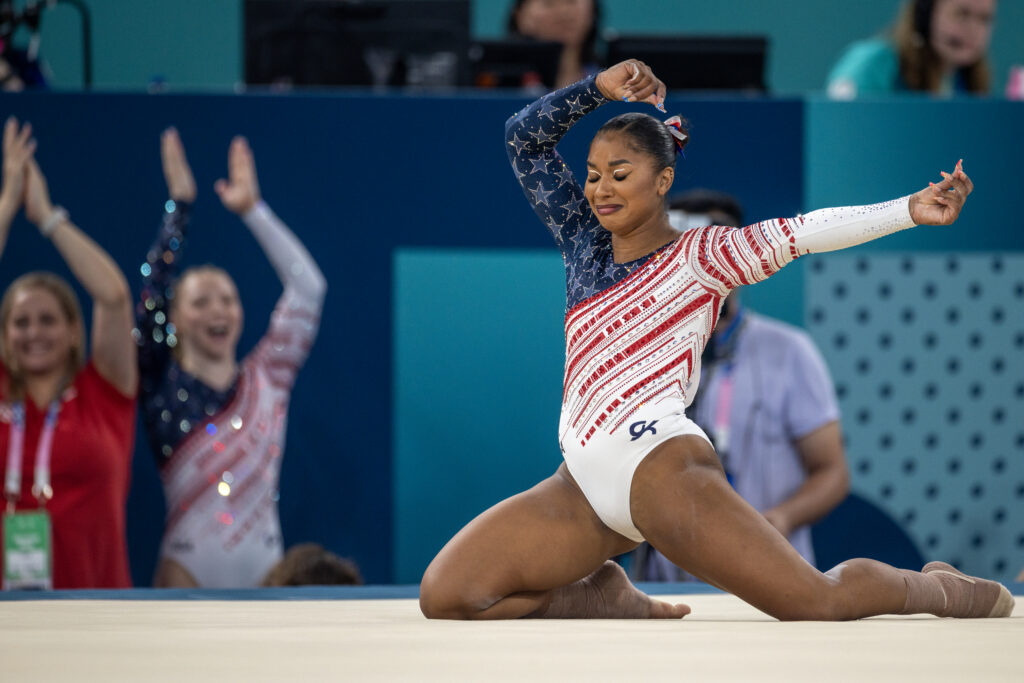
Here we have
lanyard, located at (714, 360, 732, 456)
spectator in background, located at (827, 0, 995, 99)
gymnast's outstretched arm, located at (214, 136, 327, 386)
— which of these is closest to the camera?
lanyard, located at (714, 360, 732, 456)

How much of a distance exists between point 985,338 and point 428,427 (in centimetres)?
195

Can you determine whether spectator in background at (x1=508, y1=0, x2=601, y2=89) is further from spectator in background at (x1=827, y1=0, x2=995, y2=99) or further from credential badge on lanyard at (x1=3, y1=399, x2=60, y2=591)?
credential badge on lanyard at (x1=3, y1=399, x2=60, y2=591)

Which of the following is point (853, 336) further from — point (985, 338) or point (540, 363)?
point (540, 363)

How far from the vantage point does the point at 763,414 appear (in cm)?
384

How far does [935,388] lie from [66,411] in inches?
112

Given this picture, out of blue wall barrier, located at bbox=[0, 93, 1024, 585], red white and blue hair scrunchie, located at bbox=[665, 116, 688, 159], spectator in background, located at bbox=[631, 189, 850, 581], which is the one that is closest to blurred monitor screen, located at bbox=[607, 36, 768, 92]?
blue wall barrier, located at bbox=[0, 93, 1024, 585]

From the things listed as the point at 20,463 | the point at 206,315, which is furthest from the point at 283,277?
the point at 20,463

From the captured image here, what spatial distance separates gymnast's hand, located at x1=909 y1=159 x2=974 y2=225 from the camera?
2.36 m

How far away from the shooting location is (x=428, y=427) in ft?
14.5

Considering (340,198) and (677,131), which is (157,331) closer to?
(340,198)

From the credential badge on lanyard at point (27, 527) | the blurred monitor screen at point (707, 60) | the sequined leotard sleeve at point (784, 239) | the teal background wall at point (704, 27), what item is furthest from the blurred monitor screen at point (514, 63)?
the teal background wall at point (704, 27)

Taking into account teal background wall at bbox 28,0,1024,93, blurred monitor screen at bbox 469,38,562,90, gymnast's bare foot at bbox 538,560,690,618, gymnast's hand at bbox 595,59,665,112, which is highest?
teal background wall at bbox 28,0,1024,93

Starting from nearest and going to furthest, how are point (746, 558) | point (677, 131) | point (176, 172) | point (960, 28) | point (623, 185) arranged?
point (746, 558), point (623, 185), point (677, 131), point (176, 172), point (960, 28)

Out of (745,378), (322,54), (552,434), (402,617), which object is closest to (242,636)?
(402,617)
